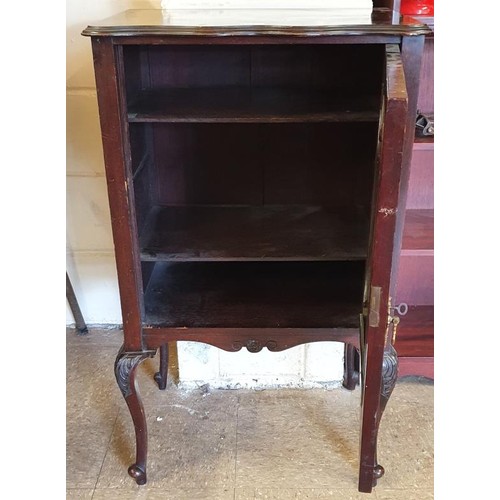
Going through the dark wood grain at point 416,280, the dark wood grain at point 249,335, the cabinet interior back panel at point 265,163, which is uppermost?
the cabinet interior back panel at point 265,163

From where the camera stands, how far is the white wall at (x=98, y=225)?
5.36ft

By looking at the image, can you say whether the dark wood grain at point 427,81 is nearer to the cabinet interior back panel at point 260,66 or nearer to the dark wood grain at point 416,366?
the cabinet interior back panel at point 260,66

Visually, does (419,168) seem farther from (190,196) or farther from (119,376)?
(119,376)

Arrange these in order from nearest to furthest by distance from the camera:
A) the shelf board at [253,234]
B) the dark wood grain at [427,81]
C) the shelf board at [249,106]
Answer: the shelf board at [249,106] → the shelf board at [253,234] → the dark wood grain at [427,81]

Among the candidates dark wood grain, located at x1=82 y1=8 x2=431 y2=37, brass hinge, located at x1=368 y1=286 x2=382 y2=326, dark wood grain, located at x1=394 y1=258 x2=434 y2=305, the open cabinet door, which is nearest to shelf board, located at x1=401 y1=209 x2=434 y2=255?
dark wood grain, located at x1=394 y1=258 x2=434 y2=305

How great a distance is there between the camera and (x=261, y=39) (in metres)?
1.03

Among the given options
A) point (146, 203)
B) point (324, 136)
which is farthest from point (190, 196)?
point (324, 136)

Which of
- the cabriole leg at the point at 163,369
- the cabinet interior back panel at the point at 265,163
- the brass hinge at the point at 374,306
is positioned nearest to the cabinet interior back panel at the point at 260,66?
the cabinet interior back panel at the point at 265,163

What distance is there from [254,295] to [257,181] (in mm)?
305

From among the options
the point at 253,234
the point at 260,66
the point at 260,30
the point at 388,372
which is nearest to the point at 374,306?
the point at 388,372

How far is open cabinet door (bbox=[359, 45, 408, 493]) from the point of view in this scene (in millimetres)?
924

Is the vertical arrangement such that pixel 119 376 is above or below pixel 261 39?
below

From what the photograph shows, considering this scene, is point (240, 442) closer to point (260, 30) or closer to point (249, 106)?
point (249, 106)

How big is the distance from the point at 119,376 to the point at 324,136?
75 cm
